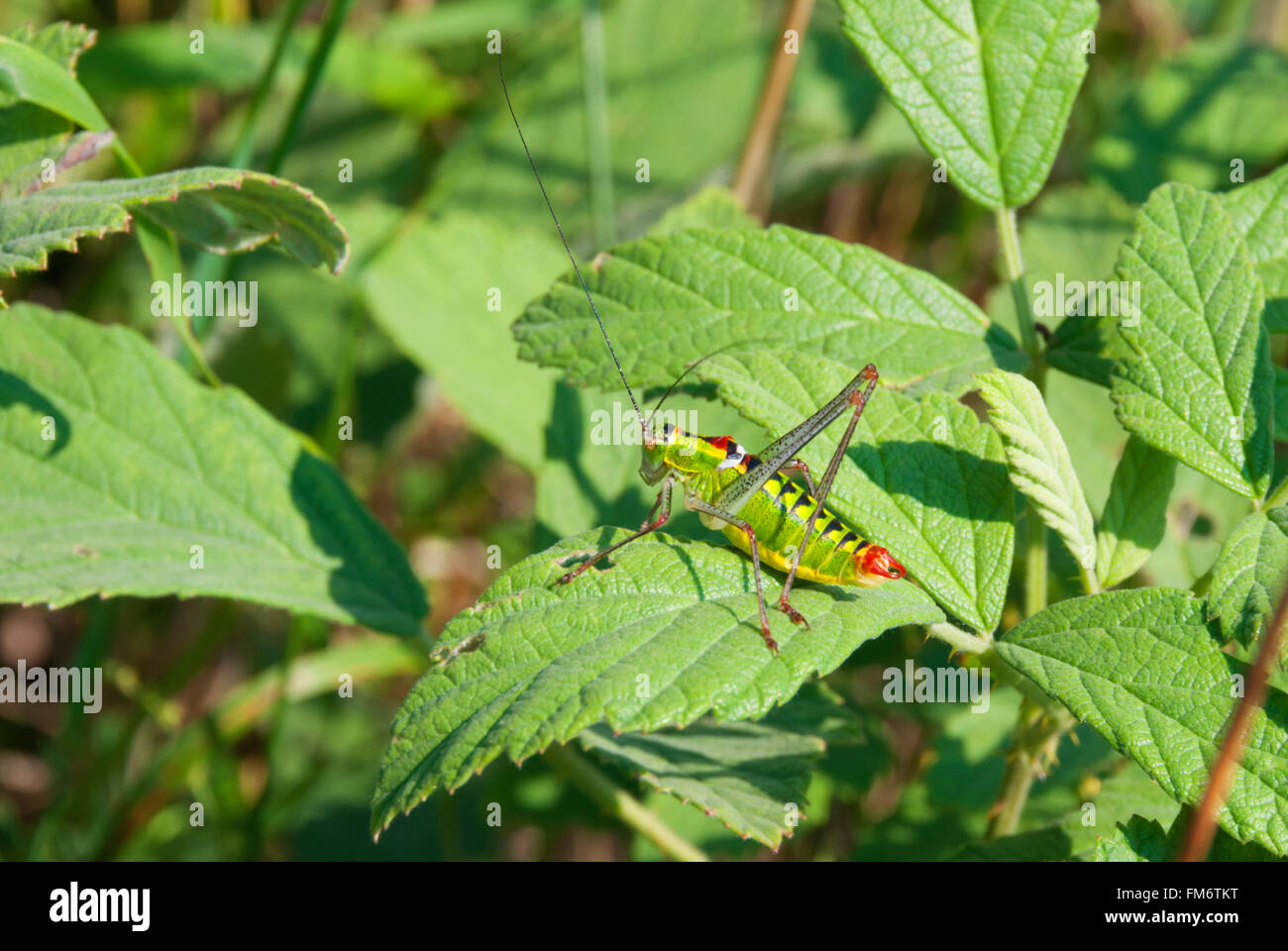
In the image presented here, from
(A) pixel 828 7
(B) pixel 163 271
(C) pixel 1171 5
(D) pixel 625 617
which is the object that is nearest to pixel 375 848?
(B) pixel 163 271

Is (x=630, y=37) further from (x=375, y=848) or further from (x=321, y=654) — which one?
(x=375, y=848)

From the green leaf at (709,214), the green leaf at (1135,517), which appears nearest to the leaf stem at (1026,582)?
the green leaf at (1135,517)

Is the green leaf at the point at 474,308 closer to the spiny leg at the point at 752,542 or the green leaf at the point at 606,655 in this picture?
the spiny leg at the point at 752,542

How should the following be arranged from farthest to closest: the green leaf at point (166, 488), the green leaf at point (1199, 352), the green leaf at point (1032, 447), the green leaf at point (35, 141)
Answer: the green leaf at point (166, 488), the green leaf at point (35, 141), the green leaf at point (1199, 352), the green leaf at point (1032, 447)

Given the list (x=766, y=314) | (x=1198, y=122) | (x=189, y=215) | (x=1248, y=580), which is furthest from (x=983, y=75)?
(x=1198, y=122)

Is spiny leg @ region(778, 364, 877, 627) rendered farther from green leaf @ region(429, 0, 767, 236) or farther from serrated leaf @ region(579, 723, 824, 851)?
green leaf @ region(429, 0, 767, 236)

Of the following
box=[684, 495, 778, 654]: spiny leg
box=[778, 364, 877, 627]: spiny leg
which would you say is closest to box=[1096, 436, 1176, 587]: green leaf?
box=[778, 364, 877, 627]: spiny leg

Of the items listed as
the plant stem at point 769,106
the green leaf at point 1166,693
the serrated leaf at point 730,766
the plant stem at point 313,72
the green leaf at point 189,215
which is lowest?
the serrated leaf at point 730,766

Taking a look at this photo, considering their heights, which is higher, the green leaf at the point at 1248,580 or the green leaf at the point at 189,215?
the green leaf at the point at 189,215
